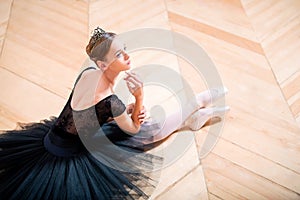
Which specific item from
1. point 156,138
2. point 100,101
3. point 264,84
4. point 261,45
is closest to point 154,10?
point 261,45

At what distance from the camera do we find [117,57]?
1.02 metres

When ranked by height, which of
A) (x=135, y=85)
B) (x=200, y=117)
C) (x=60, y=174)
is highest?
(x=135, y=85)

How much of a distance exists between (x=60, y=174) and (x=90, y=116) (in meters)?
0.20

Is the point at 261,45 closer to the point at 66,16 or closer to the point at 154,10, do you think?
the point at 154,10

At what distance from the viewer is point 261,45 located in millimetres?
1690

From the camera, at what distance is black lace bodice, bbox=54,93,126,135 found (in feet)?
3.41

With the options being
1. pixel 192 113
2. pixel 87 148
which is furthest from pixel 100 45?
pixel 192 113

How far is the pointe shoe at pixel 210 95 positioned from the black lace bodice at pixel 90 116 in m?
0.43

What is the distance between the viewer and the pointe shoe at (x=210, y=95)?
4.55 ft

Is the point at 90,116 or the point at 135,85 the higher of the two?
the point at 135,85

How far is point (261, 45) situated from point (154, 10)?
0.56 m

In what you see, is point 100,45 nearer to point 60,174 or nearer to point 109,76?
point 109,76

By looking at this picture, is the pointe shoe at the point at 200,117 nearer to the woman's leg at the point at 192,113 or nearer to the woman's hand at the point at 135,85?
the woman's leg at the point at 192,113

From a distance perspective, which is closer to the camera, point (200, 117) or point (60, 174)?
point (60, 174)
